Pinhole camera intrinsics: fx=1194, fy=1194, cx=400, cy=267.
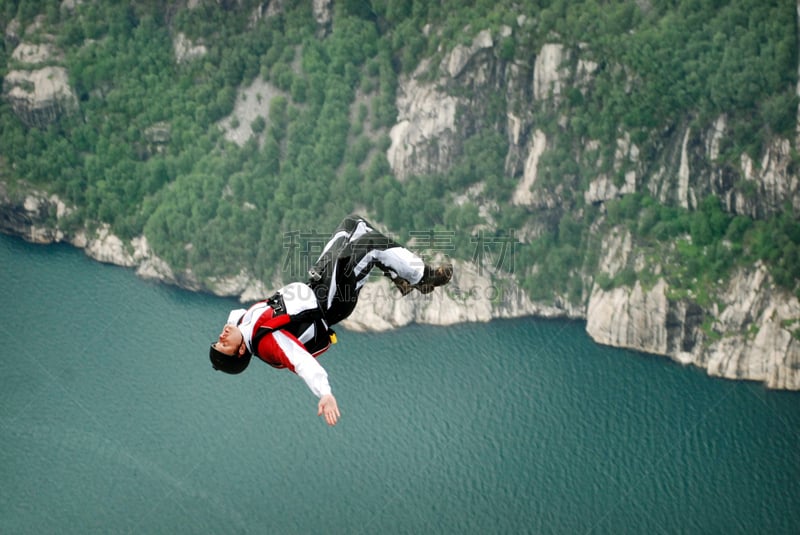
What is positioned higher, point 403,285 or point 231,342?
point 403,285

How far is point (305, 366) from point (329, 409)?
4.43 ft

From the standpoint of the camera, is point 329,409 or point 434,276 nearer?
point 329,409

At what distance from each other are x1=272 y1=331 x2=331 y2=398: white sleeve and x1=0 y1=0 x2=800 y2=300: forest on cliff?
49.4 m

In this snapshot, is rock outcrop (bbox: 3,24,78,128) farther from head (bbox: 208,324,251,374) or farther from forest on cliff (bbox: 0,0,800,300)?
head (bbox: 208,324,251,374)

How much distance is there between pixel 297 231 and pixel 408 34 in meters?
13.3

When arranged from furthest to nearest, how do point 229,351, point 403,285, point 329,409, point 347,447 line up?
point 347,447 < point 403,285 < point 229,351 < point 329,409

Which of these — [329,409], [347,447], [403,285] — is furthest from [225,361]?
[347,447]

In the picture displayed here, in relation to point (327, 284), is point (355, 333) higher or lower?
lower

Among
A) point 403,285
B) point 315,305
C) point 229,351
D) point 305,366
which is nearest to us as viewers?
point 305,366

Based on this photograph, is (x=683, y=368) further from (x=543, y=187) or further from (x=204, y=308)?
(x=204, y=308)

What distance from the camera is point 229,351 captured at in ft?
48.8

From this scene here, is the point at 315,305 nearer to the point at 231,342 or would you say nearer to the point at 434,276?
the point at 231,342

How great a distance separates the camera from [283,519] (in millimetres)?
57844

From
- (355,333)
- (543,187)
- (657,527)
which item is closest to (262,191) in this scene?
(355,333)
